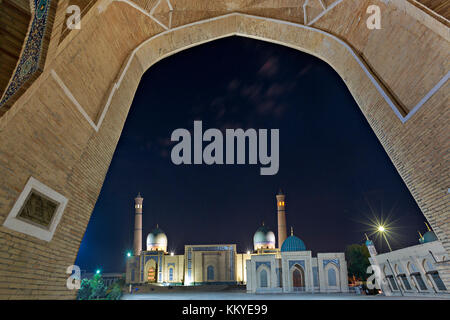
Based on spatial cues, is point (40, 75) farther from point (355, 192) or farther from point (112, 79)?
point (355, 192)

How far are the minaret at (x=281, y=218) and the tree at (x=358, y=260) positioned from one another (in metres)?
4.89

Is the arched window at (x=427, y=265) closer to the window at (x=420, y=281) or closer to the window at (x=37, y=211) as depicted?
the window at (x=420, y=281)

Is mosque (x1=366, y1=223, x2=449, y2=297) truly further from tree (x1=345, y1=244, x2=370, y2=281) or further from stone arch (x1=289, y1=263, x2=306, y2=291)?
tree (x1=345, y1=244, x2=370, y2=281)

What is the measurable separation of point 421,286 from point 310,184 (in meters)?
13.9

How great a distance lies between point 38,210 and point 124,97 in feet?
11.1

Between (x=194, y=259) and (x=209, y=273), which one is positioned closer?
(x=209, y=273)

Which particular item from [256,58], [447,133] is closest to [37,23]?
[447,133]

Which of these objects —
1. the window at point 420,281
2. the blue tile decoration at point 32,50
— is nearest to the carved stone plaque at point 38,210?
the blue tile decoration at point 32,50

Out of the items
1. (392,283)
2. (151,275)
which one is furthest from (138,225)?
(392,283)

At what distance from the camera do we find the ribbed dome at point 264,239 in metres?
26.7

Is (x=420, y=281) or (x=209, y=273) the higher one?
(x=209, y=273)

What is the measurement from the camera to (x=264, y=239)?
26719 millimetres

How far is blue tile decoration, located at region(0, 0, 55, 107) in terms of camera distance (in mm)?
4184

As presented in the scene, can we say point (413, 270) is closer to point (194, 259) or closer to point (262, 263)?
point (262, 263)
